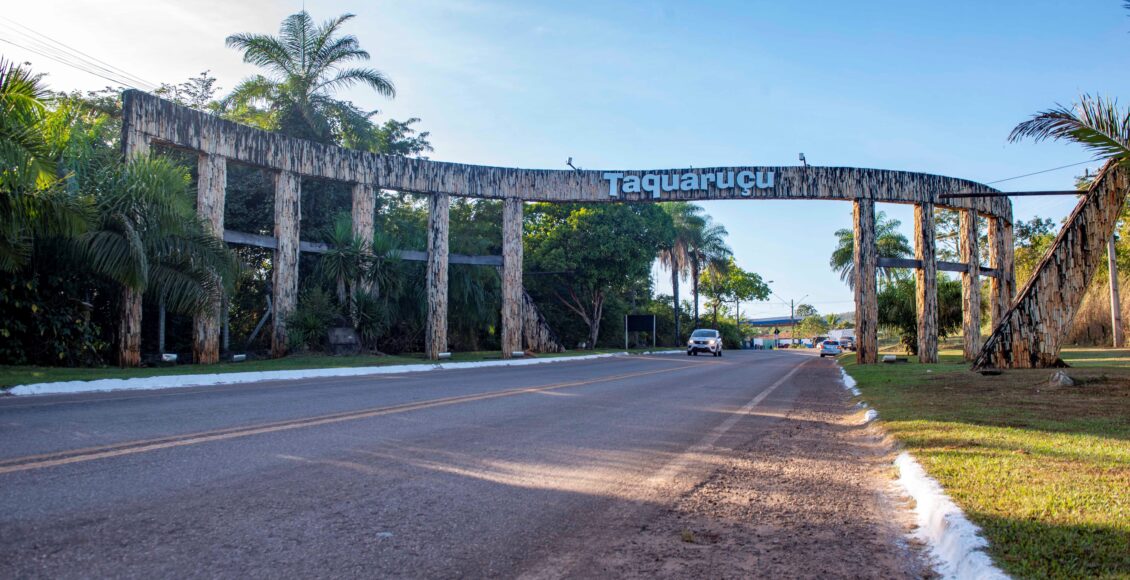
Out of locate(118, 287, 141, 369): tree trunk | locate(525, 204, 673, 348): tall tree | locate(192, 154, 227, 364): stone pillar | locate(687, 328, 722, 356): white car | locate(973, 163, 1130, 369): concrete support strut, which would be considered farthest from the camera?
locate(687, 328, 722, 356): white car

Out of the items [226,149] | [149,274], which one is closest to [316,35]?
[226,149]

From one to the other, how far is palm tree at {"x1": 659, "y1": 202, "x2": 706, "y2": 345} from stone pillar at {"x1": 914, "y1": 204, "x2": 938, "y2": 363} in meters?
30.5

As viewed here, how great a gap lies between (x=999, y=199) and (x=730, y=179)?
36.2 feet

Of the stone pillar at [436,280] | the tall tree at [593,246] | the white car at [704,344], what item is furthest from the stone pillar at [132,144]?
the white car at [704,344]

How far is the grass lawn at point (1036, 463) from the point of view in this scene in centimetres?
363

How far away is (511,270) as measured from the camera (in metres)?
26.3

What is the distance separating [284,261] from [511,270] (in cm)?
792

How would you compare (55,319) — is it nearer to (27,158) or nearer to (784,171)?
(27,158)

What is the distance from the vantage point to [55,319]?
15.4 m

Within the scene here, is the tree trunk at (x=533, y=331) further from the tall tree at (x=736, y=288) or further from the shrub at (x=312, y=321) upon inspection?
the tall tree at (x=736, y=288)

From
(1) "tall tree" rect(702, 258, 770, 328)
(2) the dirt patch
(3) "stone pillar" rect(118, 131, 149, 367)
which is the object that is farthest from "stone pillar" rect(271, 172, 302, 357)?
(1) "tall tree" rect(702, 258, 770, 328)

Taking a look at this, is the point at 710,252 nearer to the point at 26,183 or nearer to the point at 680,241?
the point at 680,241

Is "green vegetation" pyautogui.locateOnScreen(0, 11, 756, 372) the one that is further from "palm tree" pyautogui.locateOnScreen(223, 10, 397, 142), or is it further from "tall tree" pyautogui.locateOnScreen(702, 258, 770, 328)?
"tall tree" pyautogui.locateOnScreen(702, 258, 770, 328)

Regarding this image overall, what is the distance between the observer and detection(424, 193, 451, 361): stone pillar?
2458 centimetres
